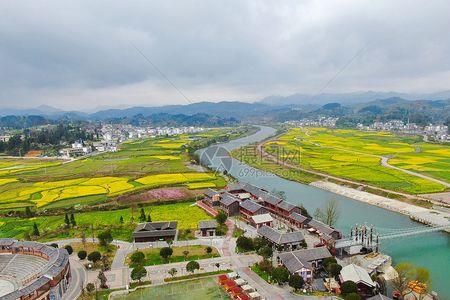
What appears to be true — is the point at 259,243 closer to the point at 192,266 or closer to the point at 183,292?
the point at 192,266

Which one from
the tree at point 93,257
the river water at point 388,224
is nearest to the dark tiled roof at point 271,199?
the river water at point 388,224

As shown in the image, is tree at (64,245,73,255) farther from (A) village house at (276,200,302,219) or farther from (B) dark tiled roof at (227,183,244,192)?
(B) dark tiled roof at (227,183,244,192)

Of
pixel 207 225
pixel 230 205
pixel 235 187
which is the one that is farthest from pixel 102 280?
pixel 235 187

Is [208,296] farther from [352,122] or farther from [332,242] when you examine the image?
[352,122]

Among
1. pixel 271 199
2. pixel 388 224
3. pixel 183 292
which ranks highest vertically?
pixel 271 199

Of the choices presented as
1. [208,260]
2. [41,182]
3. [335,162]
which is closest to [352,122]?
[335,162]

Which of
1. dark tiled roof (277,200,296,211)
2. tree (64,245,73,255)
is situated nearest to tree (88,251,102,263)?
tree (64,245,73,255)

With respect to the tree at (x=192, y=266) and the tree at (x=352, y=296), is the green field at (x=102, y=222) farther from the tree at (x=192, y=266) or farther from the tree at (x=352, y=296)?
the tree at (x=352, y=296)
